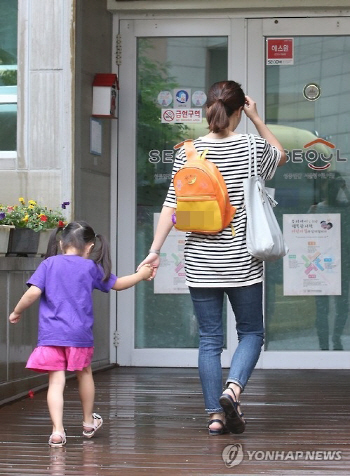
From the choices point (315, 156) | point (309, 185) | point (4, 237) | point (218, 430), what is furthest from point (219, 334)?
point (315, 156)

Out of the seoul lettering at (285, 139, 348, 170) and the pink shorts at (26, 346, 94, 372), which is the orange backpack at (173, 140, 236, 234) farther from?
the seoul lettering at (285, 139, 348, 170)

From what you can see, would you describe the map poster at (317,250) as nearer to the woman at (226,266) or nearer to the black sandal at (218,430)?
the woman at (226,266)

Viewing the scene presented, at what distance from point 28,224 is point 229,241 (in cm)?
215

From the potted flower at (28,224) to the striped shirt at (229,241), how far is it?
177cm

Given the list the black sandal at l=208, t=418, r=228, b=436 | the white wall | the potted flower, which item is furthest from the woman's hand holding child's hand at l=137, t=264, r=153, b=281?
the white wall

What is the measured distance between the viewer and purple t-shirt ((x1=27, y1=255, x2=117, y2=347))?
5.33 metres

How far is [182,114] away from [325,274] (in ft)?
→ 5.78

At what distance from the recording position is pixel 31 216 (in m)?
7.38

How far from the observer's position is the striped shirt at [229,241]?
5.50m

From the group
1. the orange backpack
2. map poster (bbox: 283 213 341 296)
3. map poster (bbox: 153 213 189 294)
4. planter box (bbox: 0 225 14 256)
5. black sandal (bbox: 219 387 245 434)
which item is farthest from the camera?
map poster (bbox: 153 213 189 294)

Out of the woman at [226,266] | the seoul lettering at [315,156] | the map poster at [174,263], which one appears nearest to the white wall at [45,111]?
the map poster at [174,263]

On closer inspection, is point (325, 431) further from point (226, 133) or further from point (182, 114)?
point (182, 114)

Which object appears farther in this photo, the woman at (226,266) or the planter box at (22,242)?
the planter box at (22,242)

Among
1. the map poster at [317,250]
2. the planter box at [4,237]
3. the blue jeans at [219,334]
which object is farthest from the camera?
the map poster at [317,250]
